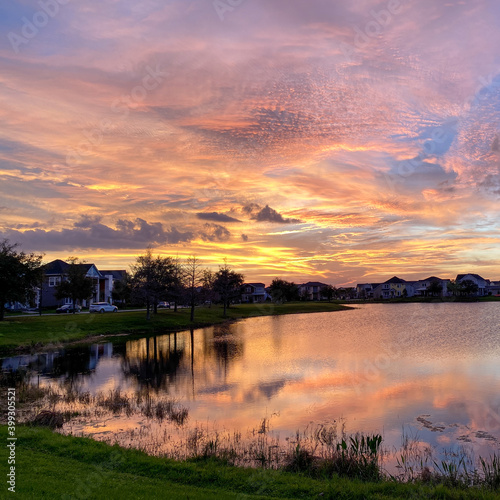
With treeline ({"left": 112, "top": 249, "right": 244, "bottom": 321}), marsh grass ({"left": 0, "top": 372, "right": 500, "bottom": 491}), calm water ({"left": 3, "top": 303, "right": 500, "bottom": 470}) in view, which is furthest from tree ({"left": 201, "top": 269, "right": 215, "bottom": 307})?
marsh grass ({"left": 0, "top": 372, "right": 500, "bottom": 491})

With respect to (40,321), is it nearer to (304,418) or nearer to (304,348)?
(304,348)

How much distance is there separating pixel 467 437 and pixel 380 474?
6.74m

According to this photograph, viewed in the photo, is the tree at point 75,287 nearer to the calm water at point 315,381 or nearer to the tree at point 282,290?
the calm water at point 315,381

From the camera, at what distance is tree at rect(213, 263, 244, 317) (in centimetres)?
11612

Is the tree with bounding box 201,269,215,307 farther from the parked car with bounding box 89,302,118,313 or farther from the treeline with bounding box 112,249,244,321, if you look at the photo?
the parked car with bounding box 89,302,118,313

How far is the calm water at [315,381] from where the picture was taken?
2038 cm

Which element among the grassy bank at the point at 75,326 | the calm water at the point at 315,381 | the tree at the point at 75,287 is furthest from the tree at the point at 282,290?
the calm water at the point at 315,381

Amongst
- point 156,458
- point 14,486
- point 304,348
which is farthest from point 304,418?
point 304,348

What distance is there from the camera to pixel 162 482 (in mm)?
12133

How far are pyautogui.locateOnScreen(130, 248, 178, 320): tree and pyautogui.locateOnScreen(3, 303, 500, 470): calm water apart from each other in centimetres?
2147

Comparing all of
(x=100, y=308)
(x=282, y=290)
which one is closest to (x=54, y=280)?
(x=100, y=308)

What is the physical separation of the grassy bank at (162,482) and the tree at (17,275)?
47859 mm

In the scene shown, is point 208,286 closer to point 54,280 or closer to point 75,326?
point 54,280

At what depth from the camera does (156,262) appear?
3265 inches
